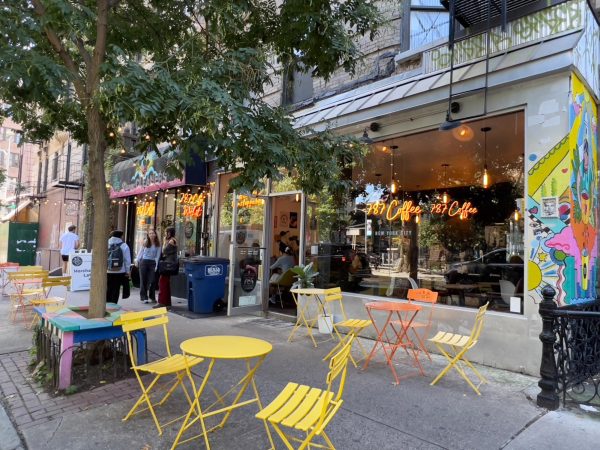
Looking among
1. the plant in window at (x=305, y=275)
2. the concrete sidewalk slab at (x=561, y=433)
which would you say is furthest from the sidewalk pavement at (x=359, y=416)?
the plant in window at (x=305, y=275)

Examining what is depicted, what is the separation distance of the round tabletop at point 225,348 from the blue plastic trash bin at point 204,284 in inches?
202

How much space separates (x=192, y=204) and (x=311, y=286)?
5921 millimetres

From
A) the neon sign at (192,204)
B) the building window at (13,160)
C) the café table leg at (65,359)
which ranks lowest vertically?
the café table leg at (65,359)

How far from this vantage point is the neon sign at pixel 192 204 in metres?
11.7

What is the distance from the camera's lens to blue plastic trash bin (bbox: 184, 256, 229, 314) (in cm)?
877

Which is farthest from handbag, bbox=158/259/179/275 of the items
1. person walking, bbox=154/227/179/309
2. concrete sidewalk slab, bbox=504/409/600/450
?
concrete sidewalk slab, bbox=504/409/600/450

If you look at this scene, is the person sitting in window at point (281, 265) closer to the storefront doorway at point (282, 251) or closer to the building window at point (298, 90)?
the storefront doorway at point (282, 251)

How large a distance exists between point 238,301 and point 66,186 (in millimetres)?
12251

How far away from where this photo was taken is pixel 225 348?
3.47 meters

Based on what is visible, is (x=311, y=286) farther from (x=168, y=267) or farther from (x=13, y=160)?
(x=13, y=160)

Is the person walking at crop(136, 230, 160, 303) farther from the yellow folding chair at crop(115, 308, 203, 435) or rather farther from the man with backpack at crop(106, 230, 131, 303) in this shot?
the yellow folding chair at crop(115, 308, 203, 435)

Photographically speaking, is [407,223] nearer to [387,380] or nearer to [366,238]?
[366,238]

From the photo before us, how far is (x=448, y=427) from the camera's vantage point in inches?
142

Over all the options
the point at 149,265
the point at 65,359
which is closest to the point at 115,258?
the point at 149,265
